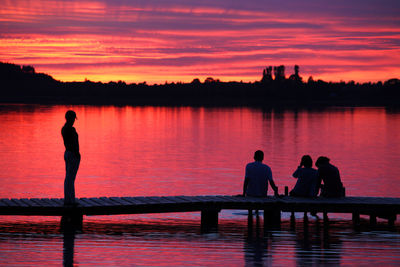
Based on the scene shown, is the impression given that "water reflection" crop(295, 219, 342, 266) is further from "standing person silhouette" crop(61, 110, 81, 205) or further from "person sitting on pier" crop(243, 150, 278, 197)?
"standing person silhouette" crop(61, 110, 81, 205)

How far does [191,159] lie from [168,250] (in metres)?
35.2

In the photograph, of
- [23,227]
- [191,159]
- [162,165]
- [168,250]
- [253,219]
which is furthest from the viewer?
[191,159]

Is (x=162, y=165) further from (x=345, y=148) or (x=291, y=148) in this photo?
(x=345, y=148)

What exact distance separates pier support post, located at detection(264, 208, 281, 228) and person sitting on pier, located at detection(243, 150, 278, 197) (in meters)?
0.54

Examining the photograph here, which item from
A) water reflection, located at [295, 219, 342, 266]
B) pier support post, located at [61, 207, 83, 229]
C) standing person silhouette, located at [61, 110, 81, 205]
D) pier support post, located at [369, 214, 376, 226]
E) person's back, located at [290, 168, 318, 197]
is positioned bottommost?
→ water reflection, located at [295, 219, 342, 266]

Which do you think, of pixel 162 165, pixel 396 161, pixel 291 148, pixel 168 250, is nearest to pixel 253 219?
pixel 168 250

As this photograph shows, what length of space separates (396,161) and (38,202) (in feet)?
127

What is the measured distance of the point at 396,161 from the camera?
167 ft

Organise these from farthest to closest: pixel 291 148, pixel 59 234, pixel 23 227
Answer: pixel 291 148
pixel 23 227
pixel 59 234

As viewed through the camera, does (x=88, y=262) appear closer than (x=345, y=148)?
Yes

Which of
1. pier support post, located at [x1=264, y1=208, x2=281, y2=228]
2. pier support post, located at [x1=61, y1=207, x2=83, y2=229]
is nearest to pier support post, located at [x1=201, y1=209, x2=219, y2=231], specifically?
pier support post, located at [x1=264, y1=208, x2=281, y2=228]

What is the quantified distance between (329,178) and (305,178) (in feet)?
2.30

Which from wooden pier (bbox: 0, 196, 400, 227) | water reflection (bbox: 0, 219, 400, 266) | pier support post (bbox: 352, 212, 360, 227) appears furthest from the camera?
pier support post (bbox: 352, 212, 360, 227)

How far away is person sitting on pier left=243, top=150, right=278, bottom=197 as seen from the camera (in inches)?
725
